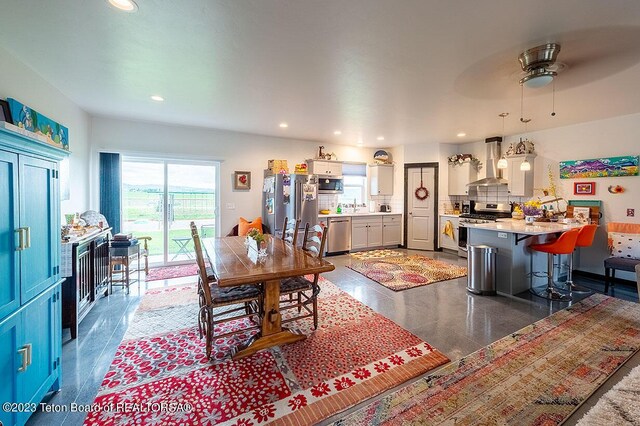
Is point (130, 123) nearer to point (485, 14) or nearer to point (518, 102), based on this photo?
point (485, 14)

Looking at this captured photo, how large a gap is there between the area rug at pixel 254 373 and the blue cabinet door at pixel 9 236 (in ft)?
2.86

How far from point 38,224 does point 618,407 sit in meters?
3.95

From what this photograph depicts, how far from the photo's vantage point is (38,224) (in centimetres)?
171

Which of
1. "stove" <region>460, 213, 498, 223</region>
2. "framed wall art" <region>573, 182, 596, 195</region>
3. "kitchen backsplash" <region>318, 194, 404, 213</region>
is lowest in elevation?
"stove" <region>460, 213, 498, 223</region>

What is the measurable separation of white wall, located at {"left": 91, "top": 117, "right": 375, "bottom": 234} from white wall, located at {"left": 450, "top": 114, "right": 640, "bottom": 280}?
14.8 ft

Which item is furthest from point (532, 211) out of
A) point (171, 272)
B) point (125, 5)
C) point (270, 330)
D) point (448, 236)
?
point (171, 272)

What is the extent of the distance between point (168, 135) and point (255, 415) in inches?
192

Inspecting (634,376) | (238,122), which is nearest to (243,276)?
(634,376)

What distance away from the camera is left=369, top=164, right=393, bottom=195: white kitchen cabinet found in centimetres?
693

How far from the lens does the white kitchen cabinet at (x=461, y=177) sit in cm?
620

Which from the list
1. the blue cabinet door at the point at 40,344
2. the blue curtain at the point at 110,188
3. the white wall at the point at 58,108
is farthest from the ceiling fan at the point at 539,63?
the blue curtain at the point at 110,188

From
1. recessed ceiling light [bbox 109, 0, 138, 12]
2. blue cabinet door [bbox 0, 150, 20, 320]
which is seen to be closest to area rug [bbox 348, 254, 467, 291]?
blue cabinet door [bbox 0, 150, 20, 320]

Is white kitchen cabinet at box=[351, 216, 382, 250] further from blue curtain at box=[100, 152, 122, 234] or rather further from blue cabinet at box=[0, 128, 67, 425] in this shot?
blue cabinet at box=[0, 128, 67, 425]

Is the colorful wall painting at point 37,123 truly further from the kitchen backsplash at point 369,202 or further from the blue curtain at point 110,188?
the kitchen backsplash at point 369,202
